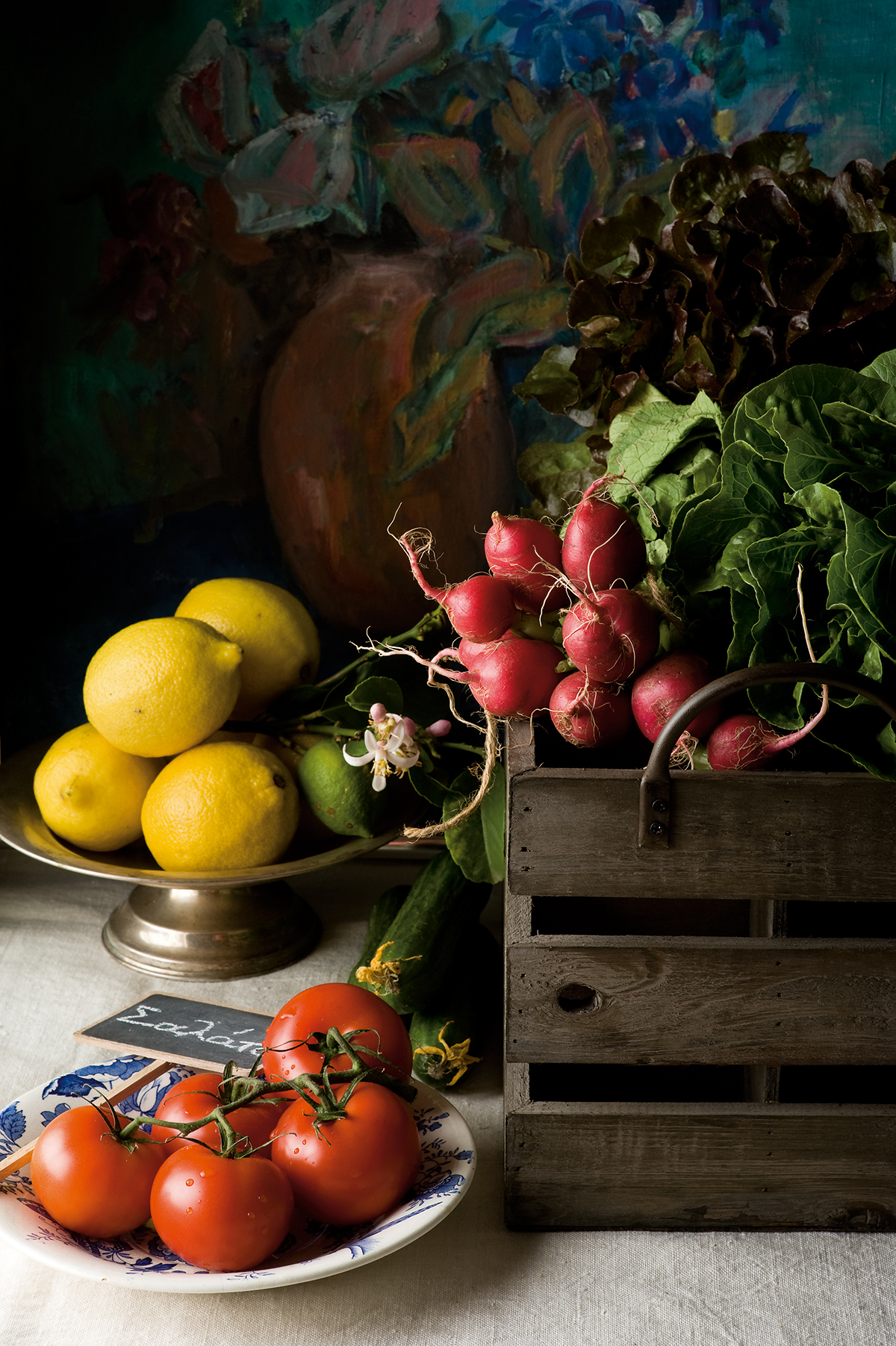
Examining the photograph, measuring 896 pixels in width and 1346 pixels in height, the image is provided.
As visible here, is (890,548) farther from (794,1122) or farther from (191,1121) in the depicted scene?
(191,1121)

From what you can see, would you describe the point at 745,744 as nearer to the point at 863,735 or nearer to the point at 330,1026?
the point at 863,735

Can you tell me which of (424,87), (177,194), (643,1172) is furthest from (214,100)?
(643,1172)

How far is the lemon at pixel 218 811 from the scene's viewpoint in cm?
94

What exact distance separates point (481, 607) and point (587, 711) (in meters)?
0.10

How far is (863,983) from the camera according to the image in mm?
668

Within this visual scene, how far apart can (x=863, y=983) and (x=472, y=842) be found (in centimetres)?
34

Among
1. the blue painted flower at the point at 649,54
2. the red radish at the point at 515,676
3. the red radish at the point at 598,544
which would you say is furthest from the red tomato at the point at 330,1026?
the blue painted flower at the point at 649,54

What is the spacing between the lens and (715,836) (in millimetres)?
646

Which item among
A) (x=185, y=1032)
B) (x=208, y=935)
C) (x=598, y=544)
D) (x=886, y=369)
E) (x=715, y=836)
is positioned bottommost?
(x=208, y=935)

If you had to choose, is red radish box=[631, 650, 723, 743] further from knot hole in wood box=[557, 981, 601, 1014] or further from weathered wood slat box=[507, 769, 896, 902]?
Answer: knot hole in wood box=[557, 981, 601, 1014]

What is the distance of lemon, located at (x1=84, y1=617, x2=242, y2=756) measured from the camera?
0.94 m

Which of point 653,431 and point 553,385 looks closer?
point 653,431

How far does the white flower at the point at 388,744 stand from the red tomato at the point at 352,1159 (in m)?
0.35

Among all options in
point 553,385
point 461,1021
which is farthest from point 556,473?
point 461,1021
